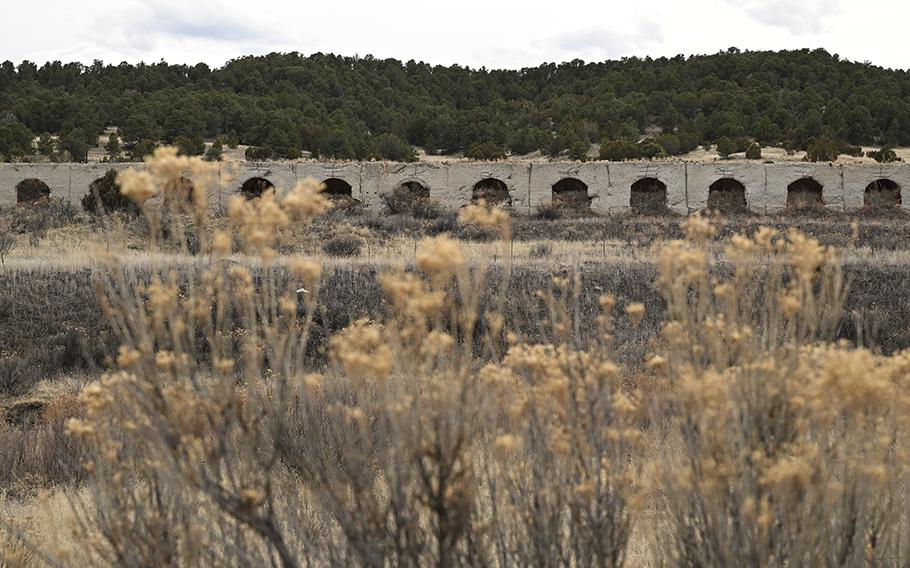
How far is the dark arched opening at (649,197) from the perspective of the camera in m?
25.8

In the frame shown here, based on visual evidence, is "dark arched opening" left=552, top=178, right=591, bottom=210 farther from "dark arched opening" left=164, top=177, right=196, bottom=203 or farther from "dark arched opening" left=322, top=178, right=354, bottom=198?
"dark arched opening" left=164, top=177, right=196, bottom=203

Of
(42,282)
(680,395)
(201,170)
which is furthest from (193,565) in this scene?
(42,282)

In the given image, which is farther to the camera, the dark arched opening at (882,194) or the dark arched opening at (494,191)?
the dark arched opening at (494,191)

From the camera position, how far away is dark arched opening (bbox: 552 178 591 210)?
26000 millimetres

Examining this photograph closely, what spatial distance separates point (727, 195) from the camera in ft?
87.2

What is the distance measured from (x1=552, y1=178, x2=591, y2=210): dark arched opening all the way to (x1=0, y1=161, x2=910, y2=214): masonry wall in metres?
0.30

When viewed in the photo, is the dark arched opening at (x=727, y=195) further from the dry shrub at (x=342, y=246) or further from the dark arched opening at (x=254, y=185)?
the dark arched opening at (x=254, y=185)

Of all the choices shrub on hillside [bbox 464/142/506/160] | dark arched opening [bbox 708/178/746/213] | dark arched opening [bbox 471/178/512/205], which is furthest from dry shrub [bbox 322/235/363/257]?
shrub on hillside [bbox 464/142/506/160]

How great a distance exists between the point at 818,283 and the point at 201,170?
1207cm

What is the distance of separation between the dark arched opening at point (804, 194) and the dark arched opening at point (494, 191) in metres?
8.12

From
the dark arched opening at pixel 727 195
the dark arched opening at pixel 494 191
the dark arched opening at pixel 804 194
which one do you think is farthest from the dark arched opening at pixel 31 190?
the dark arched opening at pixel 804 194

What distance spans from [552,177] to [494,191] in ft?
5.90

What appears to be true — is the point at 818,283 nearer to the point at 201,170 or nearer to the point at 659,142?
the point at 201,170

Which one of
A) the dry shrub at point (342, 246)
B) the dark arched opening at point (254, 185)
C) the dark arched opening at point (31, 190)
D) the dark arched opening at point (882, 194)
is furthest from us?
the dark arched opening at point (31, 190)
